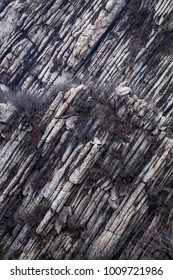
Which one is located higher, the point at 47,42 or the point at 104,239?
the point at 47,42

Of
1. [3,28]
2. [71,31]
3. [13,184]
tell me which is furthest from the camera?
[3,28]

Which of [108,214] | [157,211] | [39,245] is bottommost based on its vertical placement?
[39,245]

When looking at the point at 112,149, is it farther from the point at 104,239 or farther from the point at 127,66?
the point at 127,66

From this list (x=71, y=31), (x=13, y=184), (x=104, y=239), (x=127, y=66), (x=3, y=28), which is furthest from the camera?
(x=3, y=28)

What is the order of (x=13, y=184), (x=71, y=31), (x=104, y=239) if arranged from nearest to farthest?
(x=104, y=239)
(x=13, y=184)
(x=71, y=31)

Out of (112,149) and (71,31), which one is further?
(71,31)

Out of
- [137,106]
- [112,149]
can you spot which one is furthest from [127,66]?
[112,149]

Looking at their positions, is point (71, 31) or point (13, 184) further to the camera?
point (71, 31)

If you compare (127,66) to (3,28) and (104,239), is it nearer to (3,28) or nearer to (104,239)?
(3,28)

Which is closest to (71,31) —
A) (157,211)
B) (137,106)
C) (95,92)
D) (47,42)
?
(47,42)
